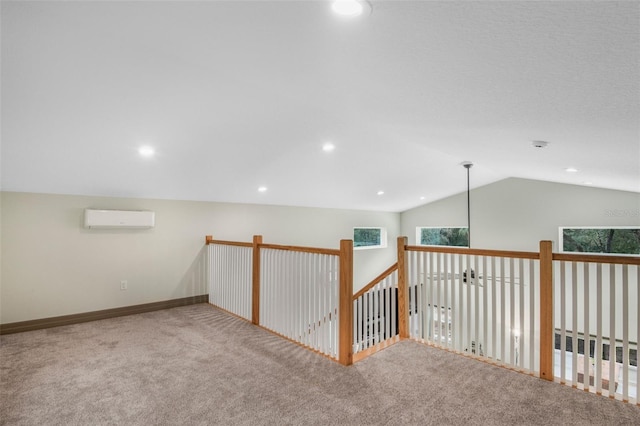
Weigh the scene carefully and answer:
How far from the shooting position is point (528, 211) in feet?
24.2

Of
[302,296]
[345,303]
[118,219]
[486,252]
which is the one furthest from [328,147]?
[118,219]

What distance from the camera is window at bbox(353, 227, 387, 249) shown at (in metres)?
8.62

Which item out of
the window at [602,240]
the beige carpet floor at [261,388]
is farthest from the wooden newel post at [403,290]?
the window at [602,240]

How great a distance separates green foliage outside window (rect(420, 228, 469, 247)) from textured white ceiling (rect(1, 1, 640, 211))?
15.6ft

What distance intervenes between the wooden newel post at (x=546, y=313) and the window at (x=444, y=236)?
247 inches

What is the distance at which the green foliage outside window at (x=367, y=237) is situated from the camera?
862cm

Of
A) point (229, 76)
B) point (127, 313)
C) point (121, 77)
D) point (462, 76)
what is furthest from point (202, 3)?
point (127, 313)

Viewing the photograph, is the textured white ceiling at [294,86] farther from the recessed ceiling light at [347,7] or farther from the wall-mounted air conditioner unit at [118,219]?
the wall-mounted air conditioner unit at [118,219]

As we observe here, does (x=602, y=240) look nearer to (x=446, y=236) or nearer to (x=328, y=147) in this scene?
(x=446, y=236)

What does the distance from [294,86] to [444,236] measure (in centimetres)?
767

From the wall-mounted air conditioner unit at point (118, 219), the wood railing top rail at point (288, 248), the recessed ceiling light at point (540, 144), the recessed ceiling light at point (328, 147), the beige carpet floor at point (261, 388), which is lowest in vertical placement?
the beige carpet floor at point (261, 388)

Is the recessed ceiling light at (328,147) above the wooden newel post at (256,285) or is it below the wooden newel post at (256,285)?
above

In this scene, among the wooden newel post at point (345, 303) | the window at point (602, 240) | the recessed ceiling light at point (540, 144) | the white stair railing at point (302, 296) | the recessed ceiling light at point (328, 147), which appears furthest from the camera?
the window at point (602, 240)

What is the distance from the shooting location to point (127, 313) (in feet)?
15.0
